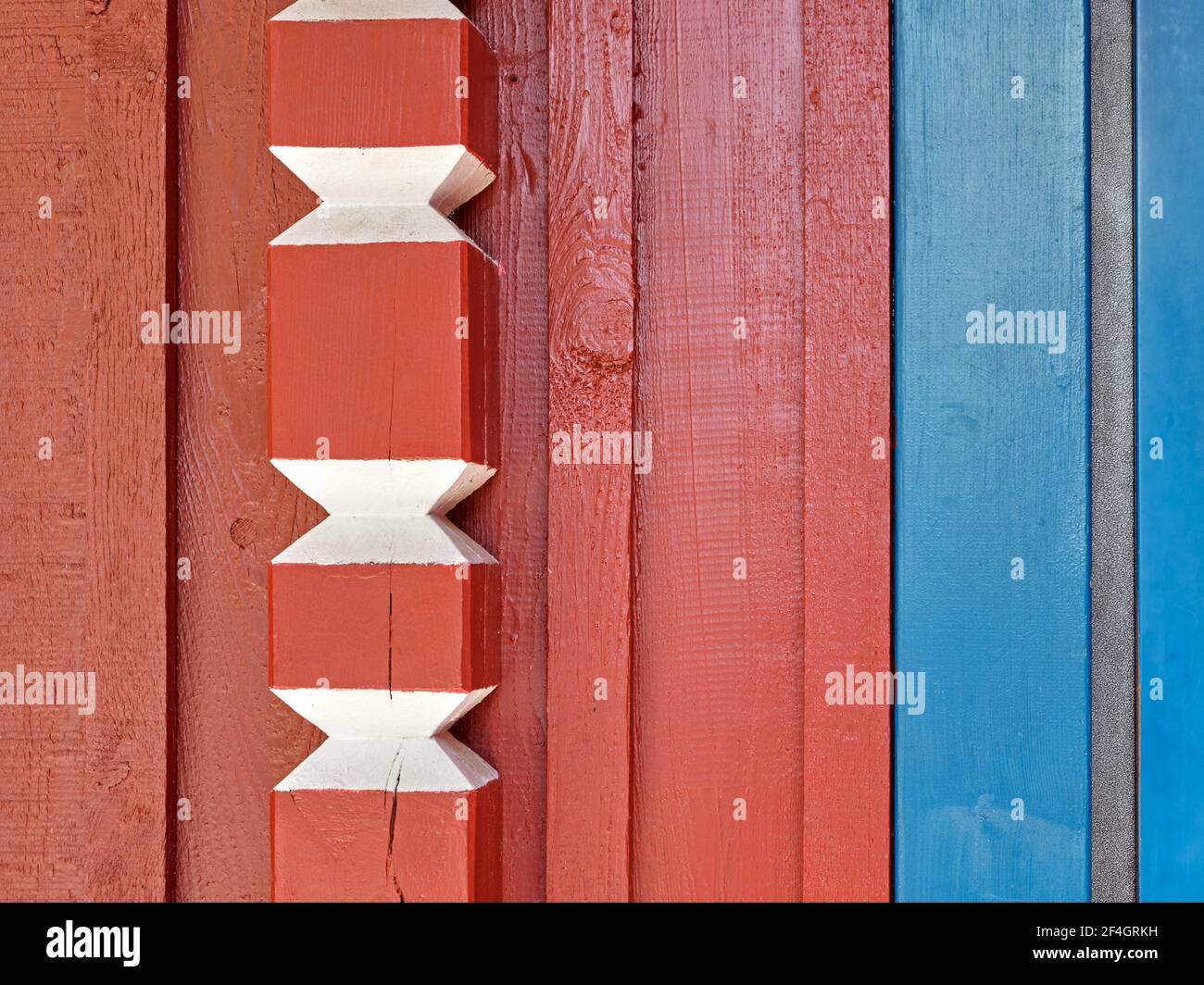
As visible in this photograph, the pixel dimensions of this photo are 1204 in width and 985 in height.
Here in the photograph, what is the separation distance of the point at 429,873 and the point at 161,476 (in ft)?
2.38

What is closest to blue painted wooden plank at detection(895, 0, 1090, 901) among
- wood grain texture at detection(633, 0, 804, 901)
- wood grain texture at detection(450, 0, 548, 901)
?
wood grain texture at detection(633, 0, 804, 901)

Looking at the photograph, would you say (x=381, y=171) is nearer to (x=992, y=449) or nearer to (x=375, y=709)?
(x=375, y=709)

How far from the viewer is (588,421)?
147cm

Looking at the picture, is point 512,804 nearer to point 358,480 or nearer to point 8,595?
point 358,480

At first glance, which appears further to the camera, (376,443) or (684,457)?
(684,457)

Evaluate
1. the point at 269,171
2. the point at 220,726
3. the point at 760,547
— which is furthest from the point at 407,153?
the point at 220,726

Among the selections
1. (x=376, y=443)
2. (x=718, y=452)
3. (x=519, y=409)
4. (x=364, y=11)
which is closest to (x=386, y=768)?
(x=376, y=443)

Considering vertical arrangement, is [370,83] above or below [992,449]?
above

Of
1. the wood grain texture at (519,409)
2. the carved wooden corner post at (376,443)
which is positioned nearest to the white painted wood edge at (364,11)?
the carved wooden corner post at (376,443)

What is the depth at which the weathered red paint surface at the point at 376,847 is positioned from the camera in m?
1.35

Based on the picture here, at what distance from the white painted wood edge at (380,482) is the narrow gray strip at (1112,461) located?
92 centimetres

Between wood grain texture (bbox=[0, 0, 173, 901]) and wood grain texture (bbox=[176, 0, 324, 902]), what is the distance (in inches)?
1.6

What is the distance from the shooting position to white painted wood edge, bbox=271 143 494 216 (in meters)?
1.37

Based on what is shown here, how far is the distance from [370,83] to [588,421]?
1.84 ft
